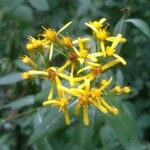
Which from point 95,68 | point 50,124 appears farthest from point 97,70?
point 50,124

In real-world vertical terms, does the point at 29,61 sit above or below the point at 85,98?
above

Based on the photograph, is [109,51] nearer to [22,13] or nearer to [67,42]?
[67,42]

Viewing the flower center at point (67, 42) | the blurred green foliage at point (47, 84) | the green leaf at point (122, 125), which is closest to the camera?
the flower center at point (67, 42)

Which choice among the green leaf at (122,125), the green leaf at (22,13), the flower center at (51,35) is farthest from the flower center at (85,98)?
the green leaf at (22,13)

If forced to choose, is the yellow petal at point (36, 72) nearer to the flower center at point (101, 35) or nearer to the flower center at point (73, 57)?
the flower center at point (73, 57)

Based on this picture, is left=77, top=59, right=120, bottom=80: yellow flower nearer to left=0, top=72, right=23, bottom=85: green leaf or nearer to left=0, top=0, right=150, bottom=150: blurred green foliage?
left=0, top=0, right=150, bottom=150: blurred green foliage

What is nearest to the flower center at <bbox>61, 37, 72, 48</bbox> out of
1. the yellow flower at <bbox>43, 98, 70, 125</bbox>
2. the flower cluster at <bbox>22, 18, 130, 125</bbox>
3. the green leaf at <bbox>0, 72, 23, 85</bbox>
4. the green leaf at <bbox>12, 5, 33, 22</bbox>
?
the flower cluster at <bbox>22, 18, 130, 125</bbox>
